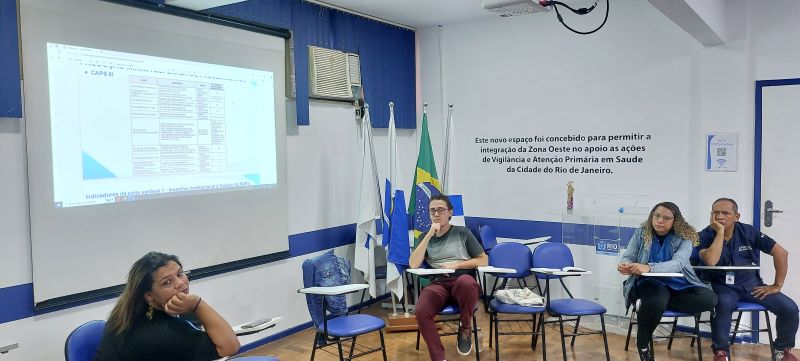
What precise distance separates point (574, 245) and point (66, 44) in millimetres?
4061

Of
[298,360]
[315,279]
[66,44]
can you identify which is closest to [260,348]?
[298,360]

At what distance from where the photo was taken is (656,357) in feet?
13.1

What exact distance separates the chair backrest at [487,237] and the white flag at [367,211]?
42.2 inches

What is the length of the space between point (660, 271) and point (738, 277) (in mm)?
641

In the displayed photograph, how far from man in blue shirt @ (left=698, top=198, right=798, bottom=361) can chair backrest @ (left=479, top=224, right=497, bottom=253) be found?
1.89 metres

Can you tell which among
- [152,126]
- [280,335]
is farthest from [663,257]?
[152,126]

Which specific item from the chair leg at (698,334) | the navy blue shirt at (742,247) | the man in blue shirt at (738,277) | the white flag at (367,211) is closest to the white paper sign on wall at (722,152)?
the man in blue shirt at (738,277)

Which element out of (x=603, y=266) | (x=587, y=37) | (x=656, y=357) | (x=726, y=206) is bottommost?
(x=656, y=357)

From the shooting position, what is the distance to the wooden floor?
4047 millimetres

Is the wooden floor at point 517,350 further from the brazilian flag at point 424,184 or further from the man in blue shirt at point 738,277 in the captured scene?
the brazilian flag at point 424,184

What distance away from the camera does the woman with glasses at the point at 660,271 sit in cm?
364

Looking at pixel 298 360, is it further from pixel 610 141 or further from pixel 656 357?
pixel 610 141

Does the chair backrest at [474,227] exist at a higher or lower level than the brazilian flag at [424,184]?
lower

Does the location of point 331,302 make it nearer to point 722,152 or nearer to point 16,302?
point 16,302
